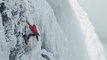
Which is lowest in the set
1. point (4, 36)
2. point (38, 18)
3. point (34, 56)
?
point (34, 56)

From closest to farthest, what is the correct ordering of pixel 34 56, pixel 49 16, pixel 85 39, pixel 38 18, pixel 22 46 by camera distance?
pixel 22 46 < pixel 34 56 < pixel 38 18 < pixel 49 16 < pixel 85 39

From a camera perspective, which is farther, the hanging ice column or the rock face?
A: the hanging ice column

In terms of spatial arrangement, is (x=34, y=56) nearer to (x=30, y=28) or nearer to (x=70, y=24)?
→ (x=30, y=28)

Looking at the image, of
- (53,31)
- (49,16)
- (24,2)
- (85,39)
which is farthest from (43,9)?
(85,39)

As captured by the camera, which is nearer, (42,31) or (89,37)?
(42,31)

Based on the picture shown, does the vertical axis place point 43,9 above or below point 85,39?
above

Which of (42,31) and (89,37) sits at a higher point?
(42,31)

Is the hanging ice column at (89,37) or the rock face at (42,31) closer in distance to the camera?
the rock face at (42,31)

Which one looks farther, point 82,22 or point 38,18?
point 82,22
